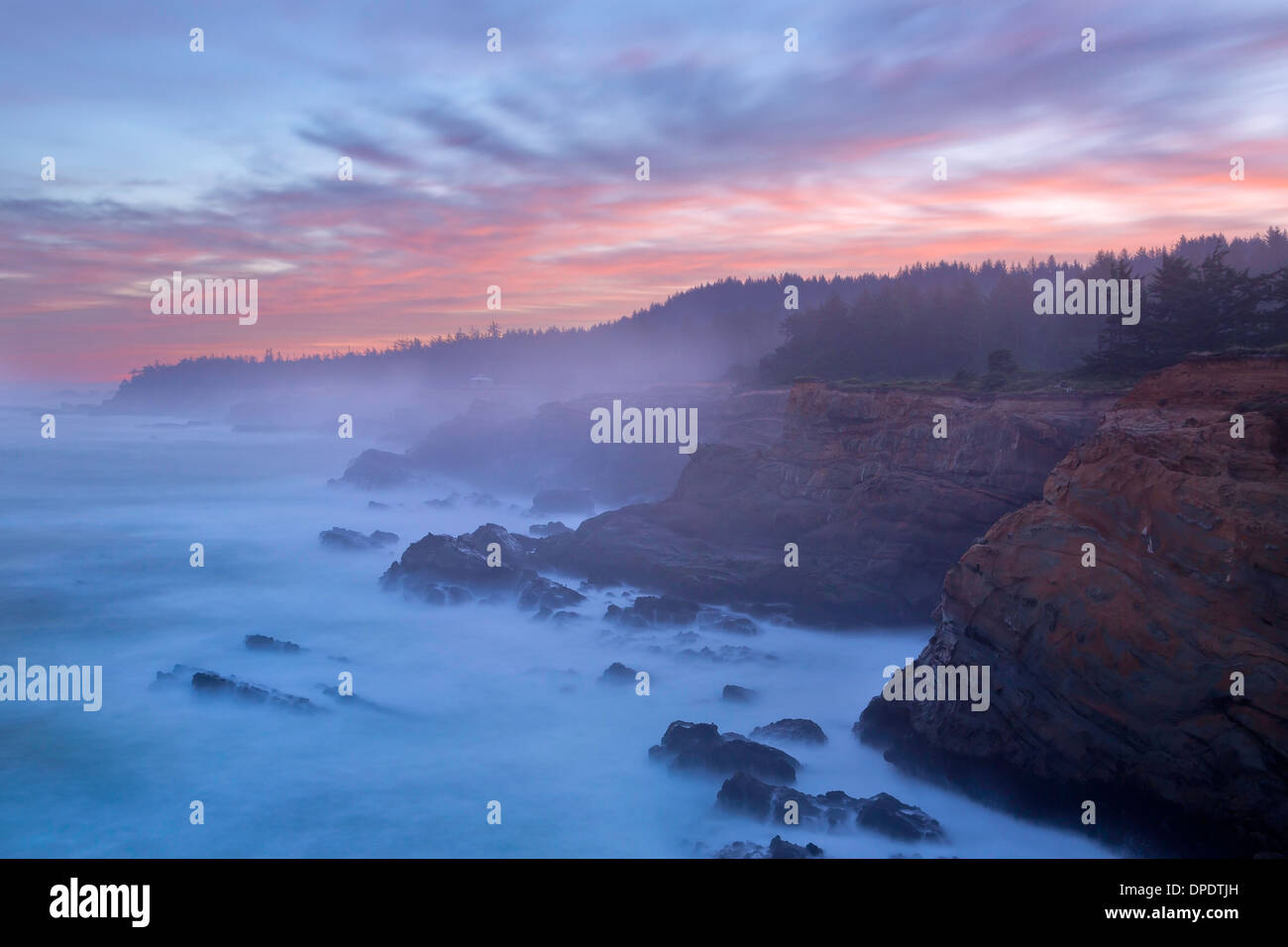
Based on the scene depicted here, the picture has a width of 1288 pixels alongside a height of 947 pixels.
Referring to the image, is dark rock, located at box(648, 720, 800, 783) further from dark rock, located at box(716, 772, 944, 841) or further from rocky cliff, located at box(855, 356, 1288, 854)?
rocky cliff, located at box(855, 356, 1288, 854)

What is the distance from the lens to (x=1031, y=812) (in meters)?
14.6

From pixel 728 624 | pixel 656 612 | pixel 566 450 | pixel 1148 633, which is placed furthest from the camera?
pixel 566 450

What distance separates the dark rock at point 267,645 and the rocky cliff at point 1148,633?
18799mm

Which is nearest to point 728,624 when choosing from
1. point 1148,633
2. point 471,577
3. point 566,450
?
point 471,577

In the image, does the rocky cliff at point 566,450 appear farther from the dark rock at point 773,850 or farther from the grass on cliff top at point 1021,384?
the dark rock at point 773,850

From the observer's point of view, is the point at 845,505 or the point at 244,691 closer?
the point at 244,691

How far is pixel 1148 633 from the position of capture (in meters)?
13.9

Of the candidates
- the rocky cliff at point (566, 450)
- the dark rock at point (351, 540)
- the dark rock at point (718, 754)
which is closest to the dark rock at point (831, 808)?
the dark rock at point (718, 754)

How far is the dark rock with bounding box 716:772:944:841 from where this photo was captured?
1420 centimetres

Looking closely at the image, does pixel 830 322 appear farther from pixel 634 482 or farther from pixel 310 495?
pixel 310 495

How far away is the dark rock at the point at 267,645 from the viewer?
25.1 metres

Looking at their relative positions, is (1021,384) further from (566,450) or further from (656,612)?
(566,450)

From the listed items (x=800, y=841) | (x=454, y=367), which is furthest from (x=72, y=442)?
(x=800, y=841)

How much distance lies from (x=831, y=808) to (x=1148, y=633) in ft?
21.5
